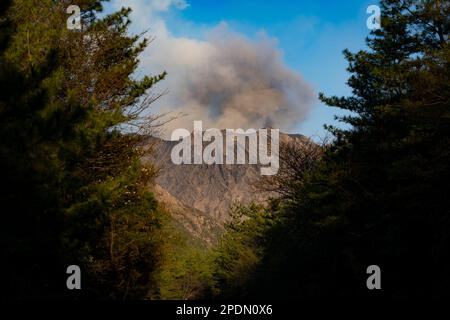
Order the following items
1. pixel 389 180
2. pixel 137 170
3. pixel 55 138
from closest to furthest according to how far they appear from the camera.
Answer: pixel 55 138 < pixel 137 170 < pixel 389 180

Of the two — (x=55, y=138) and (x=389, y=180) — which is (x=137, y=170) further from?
(x=389, y=180)

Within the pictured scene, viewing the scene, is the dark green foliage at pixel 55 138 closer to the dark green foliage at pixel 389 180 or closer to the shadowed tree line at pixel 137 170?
the shadowed tree line at pixel 137 170

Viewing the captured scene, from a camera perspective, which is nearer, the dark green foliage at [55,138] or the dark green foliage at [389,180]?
the dark green foliage at [55,138]

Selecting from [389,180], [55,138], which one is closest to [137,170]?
[55,138]

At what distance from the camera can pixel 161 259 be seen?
113ft

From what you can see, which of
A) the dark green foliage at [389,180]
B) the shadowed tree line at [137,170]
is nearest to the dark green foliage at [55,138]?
the shadowed tree line at [137,170]

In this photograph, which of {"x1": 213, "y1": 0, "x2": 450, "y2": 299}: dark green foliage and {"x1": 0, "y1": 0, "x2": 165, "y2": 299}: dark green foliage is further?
{"x1": 213, "y1": 0, "x2": 450, "y2": 299}: dark green foliage

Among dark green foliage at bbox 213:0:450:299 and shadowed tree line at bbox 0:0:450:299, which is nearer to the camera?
shadowed tree line at bbox 0:0:450:299

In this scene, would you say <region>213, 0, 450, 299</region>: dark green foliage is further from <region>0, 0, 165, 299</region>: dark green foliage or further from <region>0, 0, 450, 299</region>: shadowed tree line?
<region>0, 0, 165, 299</region>: dark green foliage

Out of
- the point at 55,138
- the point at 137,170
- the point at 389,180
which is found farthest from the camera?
the point at 389,180

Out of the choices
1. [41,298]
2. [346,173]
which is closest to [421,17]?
[346,173]

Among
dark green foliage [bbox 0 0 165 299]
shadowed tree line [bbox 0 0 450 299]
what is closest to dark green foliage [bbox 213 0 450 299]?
shadowed tree line [bbox 0 0 450 299]

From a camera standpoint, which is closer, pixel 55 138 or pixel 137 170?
pixel 55 138

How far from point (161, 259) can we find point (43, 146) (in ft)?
79.5
